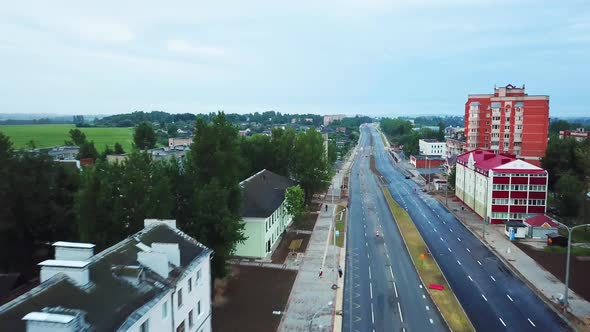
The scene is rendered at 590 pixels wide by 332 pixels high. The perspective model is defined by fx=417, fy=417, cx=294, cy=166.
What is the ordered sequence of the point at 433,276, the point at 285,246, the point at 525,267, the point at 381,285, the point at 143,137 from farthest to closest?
the point at 143,137 < the point at 285,246 < the point at 525,267 < the point at 433,276 < the point at 381,285

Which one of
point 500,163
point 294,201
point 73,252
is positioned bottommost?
point 294,201

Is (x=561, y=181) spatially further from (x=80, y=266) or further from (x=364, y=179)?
(x=80, y=266)

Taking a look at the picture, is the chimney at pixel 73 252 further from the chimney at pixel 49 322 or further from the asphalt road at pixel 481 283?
the asphalt road at pixel 481 283

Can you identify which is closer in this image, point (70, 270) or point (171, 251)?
point (70, 270)

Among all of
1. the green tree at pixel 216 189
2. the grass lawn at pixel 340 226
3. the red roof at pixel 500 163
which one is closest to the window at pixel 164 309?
the green tree at pixel 216 189

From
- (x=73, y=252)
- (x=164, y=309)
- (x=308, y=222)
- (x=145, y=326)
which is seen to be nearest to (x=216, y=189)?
(x=73, y=252)

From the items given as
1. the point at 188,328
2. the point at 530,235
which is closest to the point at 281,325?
the point at 188,328

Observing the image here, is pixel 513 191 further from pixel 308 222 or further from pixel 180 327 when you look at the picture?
pixel 180 327
